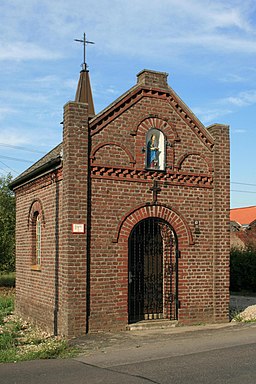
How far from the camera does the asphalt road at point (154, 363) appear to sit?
7754 mm

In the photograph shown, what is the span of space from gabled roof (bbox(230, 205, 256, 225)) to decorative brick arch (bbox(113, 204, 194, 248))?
27.8 m

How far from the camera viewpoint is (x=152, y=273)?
13680 mm

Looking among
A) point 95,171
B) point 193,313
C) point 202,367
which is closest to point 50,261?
point 95,171

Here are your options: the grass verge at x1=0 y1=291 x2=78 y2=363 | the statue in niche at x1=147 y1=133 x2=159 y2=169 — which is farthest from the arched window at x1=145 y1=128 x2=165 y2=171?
the grass verge at x1=0 y1=291 x2=78 y2=363

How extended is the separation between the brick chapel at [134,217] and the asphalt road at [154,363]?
1.50m

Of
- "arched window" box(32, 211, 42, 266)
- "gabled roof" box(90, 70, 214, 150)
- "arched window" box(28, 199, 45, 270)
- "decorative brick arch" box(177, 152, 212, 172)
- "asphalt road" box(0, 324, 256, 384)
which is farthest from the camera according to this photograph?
"arched window" box(32, 211, 42, 266)

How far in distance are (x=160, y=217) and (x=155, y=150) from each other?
5.68 feet

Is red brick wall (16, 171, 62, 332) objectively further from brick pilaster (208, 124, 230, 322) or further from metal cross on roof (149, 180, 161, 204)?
brick pilaster (208, 124, 230, 322)

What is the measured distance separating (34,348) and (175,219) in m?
4.92

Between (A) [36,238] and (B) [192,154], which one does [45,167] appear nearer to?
(A) [36,238]

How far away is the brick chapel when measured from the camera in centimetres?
1214

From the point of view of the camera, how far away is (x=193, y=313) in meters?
13.4

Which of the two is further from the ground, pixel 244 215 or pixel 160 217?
pixel 244 215

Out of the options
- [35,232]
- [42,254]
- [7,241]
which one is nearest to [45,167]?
[42,254]
